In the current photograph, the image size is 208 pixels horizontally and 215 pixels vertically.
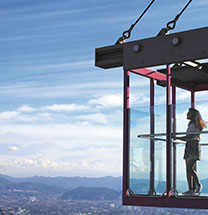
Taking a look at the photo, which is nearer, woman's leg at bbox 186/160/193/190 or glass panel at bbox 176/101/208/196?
glass panel at bbox 176/101/208/196

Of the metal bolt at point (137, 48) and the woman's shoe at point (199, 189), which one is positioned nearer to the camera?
the woman's shoe at point (199, 189)

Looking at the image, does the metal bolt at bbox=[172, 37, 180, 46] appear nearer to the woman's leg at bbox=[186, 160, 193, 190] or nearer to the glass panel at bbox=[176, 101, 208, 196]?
the glass panel at bbox=[176, 101, 208, 196]

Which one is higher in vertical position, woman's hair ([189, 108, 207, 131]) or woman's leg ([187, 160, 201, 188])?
woman's hair ([189, 108, 207, 131])

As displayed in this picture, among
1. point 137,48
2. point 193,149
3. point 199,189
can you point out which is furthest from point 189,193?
point 137,48

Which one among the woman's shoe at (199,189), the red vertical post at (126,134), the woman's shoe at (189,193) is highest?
the red vertical post at (126,134)

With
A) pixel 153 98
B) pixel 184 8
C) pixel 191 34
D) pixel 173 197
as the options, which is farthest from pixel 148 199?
pixel 184 8

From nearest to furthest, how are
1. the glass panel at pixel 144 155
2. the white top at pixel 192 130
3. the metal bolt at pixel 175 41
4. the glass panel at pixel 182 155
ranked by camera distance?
the glass panel at pixel 182 155
the white top at pixel 192 130
the metal bolt at pixel 175 41
the glass panel at pixel 144 155

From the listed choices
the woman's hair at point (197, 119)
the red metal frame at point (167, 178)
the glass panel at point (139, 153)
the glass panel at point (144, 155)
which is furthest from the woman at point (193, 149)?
the glass panel at point (139, 153)

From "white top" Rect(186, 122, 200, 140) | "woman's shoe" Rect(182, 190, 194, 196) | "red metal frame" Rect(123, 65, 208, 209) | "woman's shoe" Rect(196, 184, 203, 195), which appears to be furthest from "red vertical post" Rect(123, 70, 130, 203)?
"woman's shoe" Rect(196, 184, 203, 195)

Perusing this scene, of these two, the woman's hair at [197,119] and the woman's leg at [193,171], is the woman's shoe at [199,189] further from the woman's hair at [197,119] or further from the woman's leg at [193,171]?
the woman's hair at [197,119]

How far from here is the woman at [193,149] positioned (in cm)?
1227

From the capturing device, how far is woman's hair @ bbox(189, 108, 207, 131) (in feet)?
40.2

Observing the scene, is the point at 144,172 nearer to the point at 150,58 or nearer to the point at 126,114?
the point at 126,114

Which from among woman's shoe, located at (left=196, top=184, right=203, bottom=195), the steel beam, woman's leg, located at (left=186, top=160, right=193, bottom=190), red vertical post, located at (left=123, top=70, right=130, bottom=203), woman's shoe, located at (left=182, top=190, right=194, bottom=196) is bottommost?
woman's shoe, located at (left=182, top=190, right=194, bottom=196)
